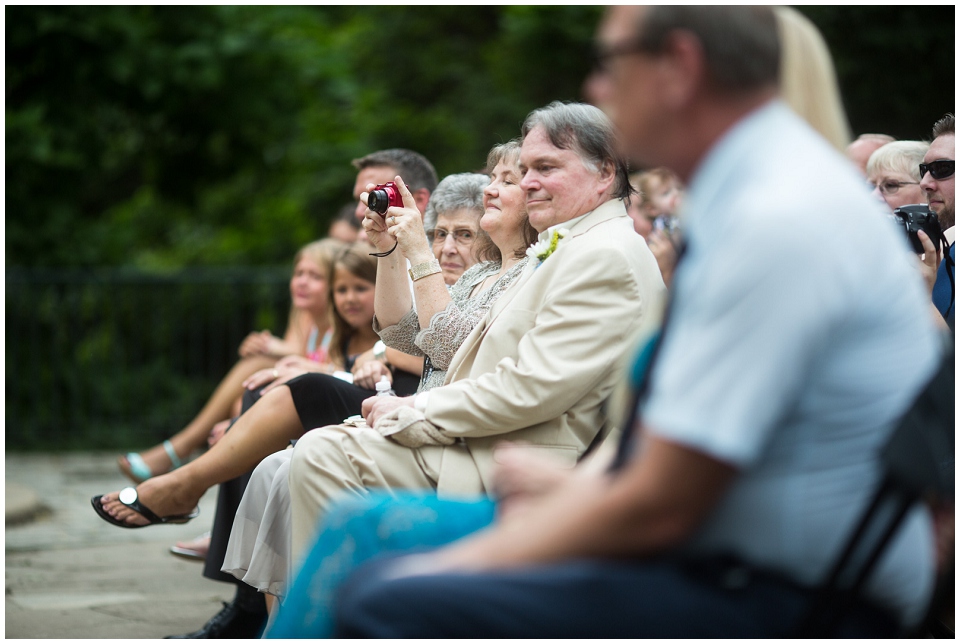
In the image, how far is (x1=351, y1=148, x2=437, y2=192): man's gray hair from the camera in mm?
4984

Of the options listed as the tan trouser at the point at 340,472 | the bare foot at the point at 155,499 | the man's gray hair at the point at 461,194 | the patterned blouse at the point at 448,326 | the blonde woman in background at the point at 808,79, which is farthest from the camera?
the man's gray hair at the point at 461,194

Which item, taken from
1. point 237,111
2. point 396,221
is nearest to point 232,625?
point 396,221

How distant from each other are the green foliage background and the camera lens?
6.50 metres

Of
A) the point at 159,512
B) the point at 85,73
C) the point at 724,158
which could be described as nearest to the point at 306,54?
the point at 85,73

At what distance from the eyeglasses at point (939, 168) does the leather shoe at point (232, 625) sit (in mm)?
2794

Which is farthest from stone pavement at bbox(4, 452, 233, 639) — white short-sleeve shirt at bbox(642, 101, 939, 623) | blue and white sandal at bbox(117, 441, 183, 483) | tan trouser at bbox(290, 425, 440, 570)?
white short-sleeve shirt at bbox(642, 101, 939, 623)

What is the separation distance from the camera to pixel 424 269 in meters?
3.54

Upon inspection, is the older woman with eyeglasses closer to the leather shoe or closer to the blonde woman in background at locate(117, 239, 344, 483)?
the blonde woman in background at locate(117, 239, 344, 483)

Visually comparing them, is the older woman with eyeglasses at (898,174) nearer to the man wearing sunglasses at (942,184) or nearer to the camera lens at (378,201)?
the man wearing sunglasses at (942,184)

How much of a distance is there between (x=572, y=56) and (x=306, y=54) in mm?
3520

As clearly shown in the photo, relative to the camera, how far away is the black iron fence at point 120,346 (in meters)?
10.5

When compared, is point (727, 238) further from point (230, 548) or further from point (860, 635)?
point (230, 548)

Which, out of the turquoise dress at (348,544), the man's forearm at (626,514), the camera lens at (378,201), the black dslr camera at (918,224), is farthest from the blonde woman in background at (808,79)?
the camera lens at (378,201)

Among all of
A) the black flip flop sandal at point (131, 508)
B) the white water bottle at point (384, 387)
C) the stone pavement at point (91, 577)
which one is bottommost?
the stone pavement at point (91, 577)
